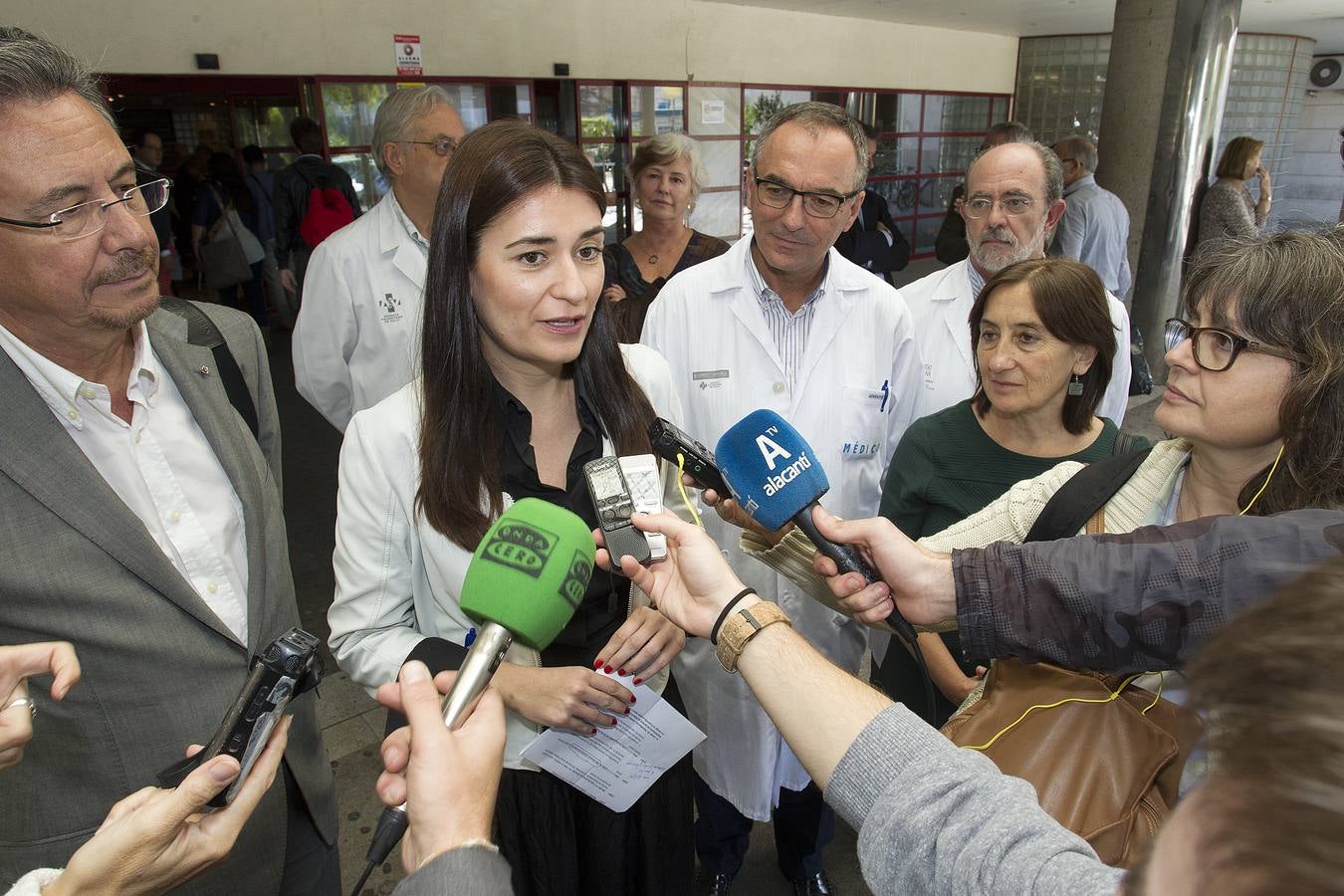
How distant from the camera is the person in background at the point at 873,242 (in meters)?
5.38

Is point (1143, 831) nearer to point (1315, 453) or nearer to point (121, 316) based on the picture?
point (1315, 453)

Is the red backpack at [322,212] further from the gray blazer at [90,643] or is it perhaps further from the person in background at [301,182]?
the gray blazer at [90,643]

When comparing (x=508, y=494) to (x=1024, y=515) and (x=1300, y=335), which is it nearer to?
(x=1024, y=515)

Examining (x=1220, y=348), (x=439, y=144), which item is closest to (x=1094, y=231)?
(x=439, y=144)

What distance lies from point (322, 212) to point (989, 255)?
16.9 feet

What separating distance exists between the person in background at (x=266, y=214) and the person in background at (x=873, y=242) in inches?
187

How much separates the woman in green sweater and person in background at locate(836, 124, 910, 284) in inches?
124

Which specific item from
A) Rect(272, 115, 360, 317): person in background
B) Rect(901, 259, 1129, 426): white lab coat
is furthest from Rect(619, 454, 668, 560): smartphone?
Rect(272, 115, 360, 317): person in background

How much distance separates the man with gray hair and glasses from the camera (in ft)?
10.2

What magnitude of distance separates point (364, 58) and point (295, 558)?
14.7 ft

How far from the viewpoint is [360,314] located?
312cm

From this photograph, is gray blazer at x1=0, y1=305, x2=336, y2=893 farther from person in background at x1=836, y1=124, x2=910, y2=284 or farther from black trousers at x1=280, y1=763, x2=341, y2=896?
person in background at x1=836, y1=124, x2=910, y2=284

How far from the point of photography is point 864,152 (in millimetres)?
2385

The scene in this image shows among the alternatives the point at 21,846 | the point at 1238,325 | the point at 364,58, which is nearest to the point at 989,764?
the point at 1238,325
